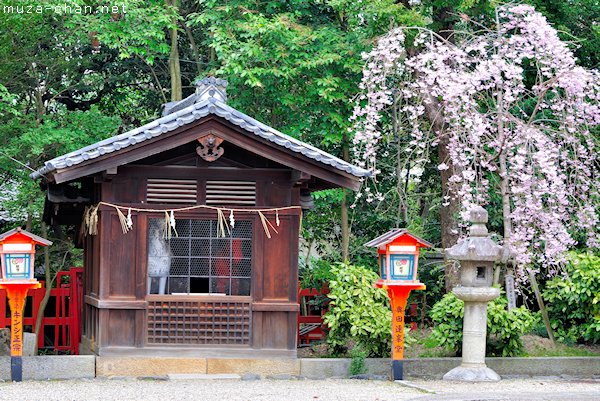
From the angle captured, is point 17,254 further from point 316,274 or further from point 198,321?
point 316,274

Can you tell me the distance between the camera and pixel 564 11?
797 inches

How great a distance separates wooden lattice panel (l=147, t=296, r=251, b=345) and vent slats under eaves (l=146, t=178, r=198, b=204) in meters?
1.52

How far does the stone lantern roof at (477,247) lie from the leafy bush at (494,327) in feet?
4.53

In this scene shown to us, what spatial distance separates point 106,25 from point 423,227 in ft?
29.0

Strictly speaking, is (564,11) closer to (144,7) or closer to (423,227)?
(423,227)

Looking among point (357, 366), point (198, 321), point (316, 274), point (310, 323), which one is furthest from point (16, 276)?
point (316, 274)

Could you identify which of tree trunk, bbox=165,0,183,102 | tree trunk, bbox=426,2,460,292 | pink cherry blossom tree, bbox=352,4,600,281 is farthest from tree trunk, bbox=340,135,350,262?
tree trunk, bbox=165,0,183,102

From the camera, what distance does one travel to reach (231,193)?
49.5 feet

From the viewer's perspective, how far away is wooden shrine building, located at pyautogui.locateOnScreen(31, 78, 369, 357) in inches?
577

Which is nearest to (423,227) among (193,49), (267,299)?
(193,49)

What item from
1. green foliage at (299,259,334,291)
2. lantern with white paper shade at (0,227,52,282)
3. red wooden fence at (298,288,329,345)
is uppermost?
lantern with white paper shade at (0,227,52,282)

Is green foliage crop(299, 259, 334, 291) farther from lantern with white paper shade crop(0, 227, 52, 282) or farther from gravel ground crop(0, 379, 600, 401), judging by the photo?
lantern with white paper shade crop(0, 227, 52, 282)

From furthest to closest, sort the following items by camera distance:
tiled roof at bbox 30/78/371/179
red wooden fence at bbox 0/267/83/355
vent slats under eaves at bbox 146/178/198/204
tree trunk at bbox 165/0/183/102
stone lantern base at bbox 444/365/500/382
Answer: tree trunk at bbox 165/0/183/102 < red wooden fence at bbox 0/267/83/355 < vent slats under eaves at bbox 146/178/198/204 < stone lantern base at bbox 444/365/500/382 < tiled roof at bbox 30/78/371/179

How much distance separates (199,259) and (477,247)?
4258 mm
